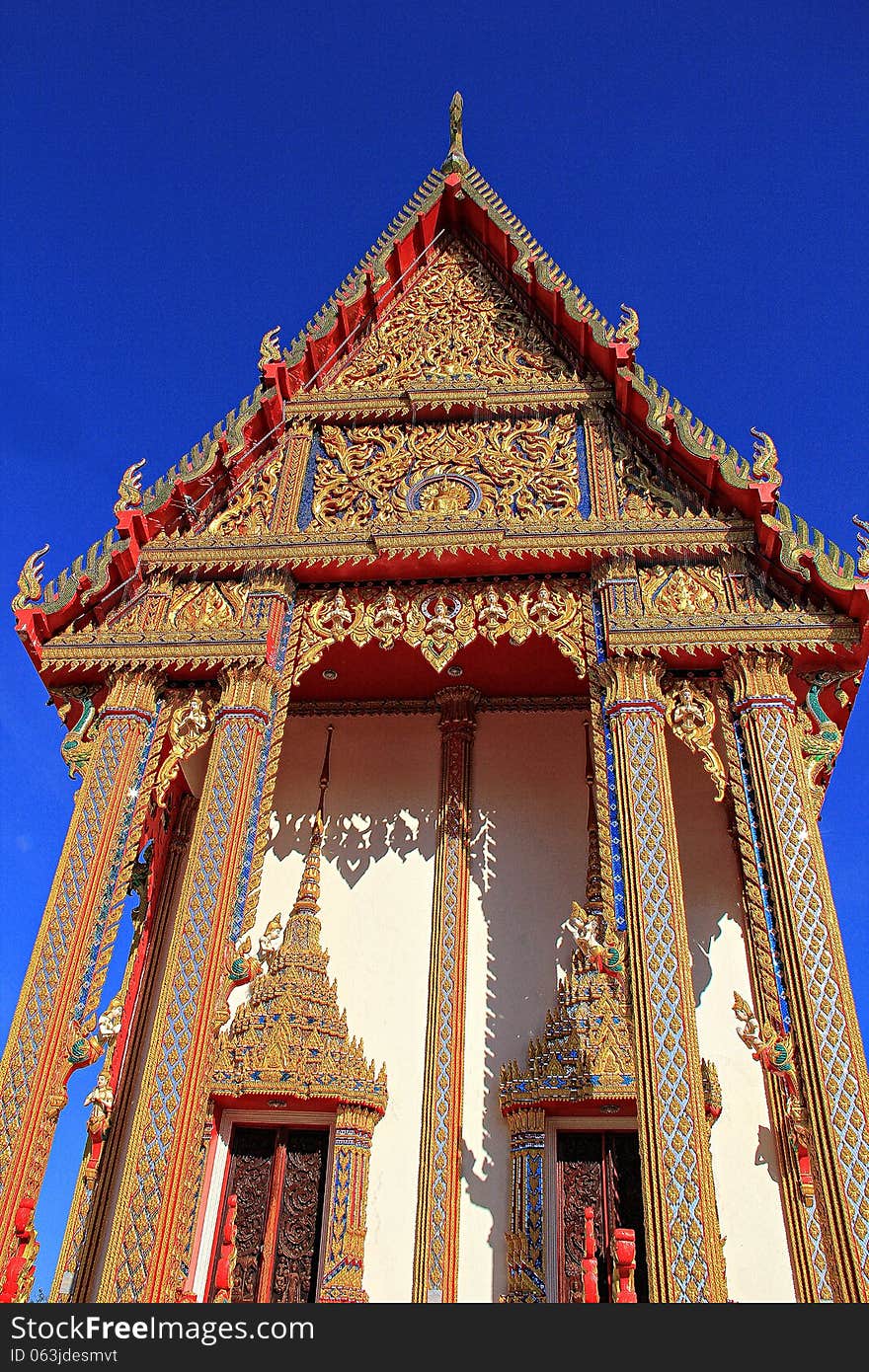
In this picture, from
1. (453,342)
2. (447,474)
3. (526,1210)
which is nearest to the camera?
(526,1210)

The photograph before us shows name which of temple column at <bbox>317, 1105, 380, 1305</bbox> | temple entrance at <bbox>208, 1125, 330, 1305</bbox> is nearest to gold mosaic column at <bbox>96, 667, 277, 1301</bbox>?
temple entrance at <bbox>208, 1125, 330, 1305</bbox>

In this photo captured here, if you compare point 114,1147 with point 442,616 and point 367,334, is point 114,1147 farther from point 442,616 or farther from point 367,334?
point 367,334

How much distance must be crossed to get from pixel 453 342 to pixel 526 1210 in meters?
6.86

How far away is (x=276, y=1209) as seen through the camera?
7402mm

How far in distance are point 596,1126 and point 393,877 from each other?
98.5 inches

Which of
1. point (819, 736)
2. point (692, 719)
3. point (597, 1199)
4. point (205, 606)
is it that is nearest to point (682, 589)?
point (692, 719)

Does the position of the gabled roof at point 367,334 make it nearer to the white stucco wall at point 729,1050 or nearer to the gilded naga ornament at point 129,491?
the gilded naga ornament at point 129,491

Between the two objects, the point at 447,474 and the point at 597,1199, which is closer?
the point at 597,1199

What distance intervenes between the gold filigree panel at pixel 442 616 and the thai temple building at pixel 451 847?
0.03 meters

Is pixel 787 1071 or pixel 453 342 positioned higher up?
pixel 453 342

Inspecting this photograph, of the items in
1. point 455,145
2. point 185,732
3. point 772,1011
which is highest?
point 455,145

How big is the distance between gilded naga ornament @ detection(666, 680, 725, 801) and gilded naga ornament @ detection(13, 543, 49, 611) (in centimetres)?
452
